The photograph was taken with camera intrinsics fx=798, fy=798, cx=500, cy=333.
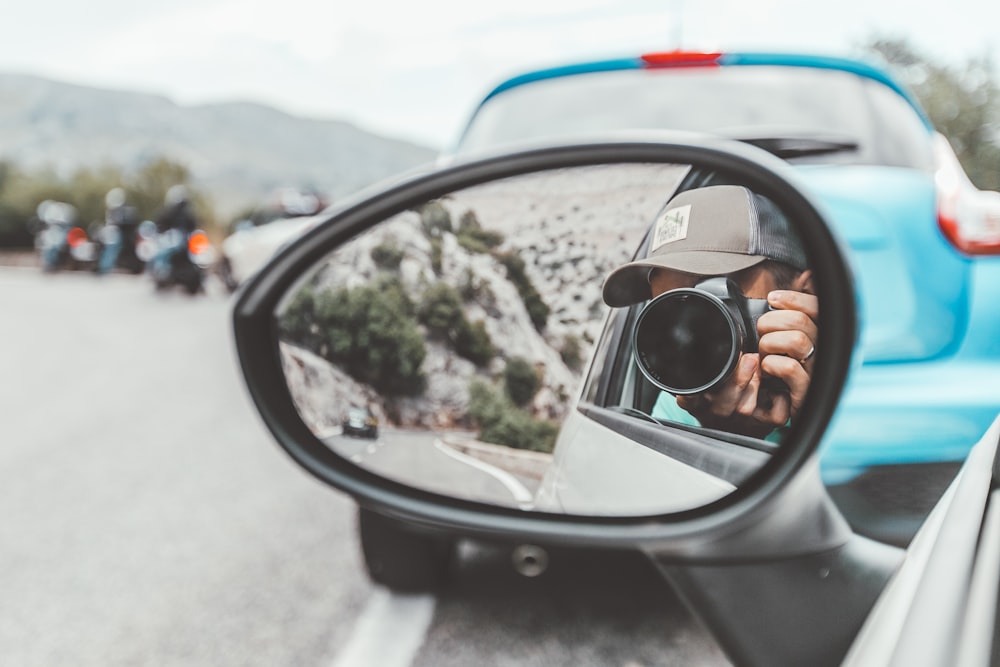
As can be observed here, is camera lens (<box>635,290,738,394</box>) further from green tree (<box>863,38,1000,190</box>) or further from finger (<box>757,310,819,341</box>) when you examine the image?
green tree (<box>863,38,1000,190</box>)

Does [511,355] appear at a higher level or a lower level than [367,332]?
higher

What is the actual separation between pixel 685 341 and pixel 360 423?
2.22 ft

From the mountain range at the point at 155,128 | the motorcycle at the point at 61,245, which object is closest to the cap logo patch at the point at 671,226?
the motorcycle at the point at 61,245

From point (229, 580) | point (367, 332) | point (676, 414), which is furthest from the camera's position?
point (229, 580)

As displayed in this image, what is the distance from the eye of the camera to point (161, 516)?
3.42 metres

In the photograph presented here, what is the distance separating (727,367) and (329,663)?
1717mm

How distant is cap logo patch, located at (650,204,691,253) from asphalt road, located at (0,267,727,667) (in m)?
1.56

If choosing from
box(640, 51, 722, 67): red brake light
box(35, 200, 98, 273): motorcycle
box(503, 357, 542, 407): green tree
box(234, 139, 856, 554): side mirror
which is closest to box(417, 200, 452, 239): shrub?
box(234, 139, 856, 554): side mirror

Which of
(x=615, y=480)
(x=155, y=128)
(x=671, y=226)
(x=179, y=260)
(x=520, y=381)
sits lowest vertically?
(x=155, y=128)

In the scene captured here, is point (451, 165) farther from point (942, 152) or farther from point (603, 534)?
point (942, 152)

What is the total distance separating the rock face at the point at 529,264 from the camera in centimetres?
106

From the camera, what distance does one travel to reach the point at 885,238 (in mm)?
1685

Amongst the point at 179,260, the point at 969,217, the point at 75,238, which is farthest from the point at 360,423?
the point at 75,238

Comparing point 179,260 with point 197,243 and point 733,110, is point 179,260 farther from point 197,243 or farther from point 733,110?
point 733,110
